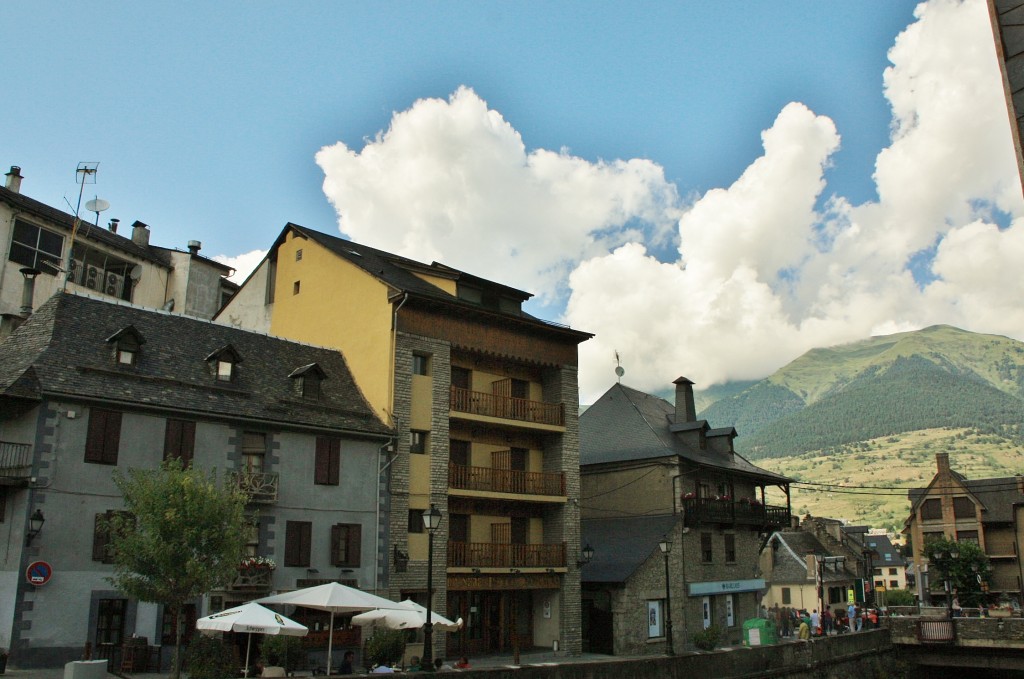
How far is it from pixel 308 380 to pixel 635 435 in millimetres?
18479

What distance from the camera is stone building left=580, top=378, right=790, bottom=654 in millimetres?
36781

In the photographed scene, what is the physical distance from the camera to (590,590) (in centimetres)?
3697

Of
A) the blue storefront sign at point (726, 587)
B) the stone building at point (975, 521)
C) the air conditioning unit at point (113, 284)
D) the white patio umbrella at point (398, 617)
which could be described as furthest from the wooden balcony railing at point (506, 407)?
the stone building at point (975, 521)

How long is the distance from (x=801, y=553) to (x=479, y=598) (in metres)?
41.6

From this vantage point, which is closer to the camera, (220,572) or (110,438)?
(220,572)

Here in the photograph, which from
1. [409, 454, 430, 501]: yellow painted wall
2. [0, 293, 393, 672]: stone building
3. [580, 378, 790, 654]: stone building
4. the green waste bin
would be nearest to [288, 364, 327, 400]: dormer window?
[0, 293, 393, 672]: stone building

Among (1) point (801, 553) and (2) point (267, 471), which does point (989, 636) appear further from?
(2) point (267, 471)

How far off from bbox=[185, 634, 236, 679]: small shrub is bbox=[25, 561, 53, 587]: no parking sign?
4.37m

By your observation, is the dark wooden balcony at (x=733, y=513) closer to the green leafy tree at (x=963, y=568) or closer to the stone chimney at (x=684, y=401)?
the stone chimney at (x=684, y=401)

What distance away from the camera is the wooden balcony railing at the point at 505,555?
32094mm

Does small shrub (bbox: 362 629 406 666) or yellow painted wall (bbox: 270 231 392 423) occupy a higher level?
yellow painted wall (bbox: 270 231 392 423)

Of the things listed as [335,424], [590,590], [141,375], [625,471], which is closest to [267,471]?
[335,424]

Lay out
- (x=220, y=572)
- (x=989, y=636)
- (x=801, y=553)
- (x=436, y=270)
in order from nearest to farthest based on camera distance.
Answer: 1. (x=220, y=572)
2. (x=436, y=270)
3. (x=989, y=636)
4. (x=801, y=553)

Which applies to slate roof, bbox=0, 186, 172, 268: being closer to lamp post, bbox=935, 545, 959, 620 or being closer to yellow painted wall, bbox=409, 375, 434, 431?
yellow painted wall, bbox=409, 375, 434, 431
